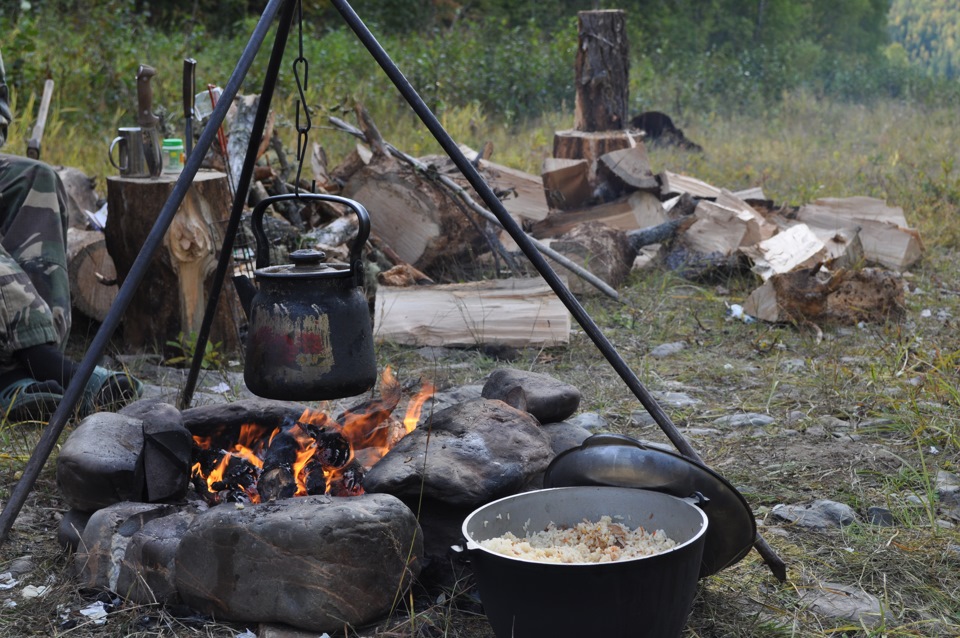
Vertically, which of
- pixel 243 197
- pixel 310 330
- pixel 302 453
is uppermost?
pixel 243 197

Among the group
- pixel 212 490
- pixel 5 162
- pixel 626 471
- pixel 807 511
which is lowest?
pixel 807 511

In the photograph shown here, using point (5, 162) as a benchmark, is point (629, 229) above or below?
below

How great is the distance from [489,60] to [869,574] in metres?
12.3

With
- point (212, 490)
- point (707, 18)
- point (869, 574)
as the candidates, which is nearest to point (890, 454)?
point (869, 574)

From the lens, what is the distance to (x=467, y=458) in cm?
Result: 278

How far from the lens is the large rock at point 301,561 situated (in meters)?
2.44

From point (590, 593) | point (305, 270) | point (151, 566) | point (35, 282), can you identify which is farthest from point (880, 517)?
point (35, 282)

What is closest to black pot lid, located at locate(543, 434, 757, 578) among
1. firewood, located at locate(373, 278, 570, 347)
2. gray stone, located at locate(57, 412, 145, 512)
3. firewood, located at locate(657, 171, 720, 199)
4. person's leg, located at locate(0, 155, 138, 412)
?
gray stone, located at locate(57, 412, 145, 512)

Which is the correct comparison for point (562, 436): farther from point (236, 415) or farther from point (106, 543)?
point (106, 543)

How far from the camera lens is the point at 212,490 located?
10.1 feet

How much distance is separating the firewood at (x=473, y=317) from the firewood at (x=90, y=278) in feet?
4.84

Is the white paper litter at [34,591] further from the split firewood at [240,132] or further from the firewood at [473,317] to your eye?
the split firewood at [240,132]

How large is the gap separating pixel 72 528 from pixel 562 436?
59.8 inches

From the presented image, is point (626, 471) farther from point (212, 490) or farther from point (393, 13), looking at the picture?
point (393, 13)
